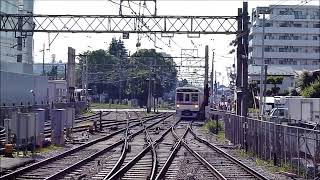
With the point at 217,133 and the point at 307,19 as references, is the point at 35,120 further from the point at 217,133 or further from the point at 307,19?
the point at 307,19

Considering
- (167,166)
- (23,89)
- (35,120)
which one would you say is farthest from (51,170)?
(23,89)

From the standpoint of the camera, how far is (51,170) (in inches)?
674

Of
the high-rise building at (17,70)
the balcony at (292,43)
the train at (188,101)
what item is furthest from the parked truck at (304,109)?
the balcony at (292,43)

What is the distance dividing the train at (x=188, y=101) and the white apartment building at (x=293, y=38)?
50.2m

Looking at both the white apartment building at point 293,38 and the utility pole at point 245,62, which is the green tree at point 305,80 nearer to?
the utility pole at point 245,62

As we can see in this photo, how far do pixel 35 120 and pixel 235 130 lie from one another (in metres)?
10.4

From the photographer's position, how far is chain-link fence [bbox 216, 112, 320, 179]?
15.8 metres

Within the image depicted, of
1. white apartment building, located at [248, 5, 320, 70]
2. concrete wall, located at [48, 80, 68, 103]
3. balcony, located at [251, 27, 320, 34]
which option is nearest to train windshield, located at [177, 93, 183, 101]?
concrete wall, located at [48, 80, 68, 103]

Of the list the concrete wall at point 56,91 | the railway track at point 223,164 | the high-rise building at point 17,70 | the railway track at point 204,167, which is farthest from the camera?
the concrete wall at point 56,91

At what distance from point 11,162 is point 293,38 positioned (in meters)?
91.6

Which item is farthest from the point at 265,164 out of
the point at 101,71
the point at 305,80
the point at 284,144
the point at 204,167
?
the point at 101,71

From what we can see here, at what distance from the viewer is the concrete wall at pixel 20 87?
5112 cm

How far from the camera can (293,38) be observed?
343 ft

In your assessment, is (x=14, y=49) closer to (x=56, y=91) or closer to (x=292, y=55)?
(x=56, y=91)
